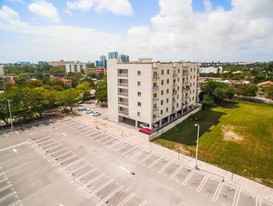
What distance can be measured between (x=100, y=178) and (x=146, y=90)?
66.2 ft

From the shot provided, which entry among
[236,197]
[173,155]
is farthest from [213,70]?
[236,197]

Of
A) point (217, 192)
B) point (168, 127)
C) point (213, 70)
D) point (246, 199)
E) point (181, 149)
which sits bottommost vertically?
point (246, 199)

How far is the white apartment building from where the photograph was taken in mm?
36156

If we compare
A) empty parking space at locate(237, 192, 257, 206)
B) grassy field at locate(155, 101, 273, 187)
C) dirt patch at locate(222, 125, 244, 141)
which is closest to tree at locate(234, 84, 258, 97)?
grassy field at locate(155, 101, 273, 187)

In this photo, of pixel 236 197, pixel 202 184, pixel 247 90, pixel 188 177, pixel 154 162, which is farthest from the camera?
pixel 247 90

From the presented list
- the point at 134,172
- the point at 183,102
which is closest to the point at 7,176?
the point at 134,172

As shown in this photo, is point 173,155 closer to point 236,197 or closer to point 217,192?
point 217,192

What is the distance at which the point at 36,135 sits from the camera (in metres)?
35.2

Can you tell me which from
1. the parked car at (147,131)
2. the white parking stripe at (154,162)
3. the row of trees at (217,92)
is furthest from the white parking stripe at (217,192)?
the row of trees at (217,92)

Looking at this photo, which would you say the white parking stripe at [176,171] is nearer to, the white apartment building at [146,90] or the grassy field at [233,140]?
the grassy field at [233,140]

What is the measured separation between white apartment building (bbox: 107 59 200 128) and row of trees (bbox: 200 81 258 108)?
535 inches

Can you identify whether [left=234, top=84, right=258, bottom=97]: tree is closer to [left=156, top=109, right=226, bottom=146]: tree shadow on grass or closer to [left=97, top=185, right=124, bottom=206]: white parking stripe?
[left=156, top=109, right=226, bottom=146]: tree shadow on grass

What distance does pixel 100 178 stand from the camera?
21984 millimetres

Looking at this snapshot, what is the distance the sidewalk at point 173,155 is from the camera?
20.4 m
